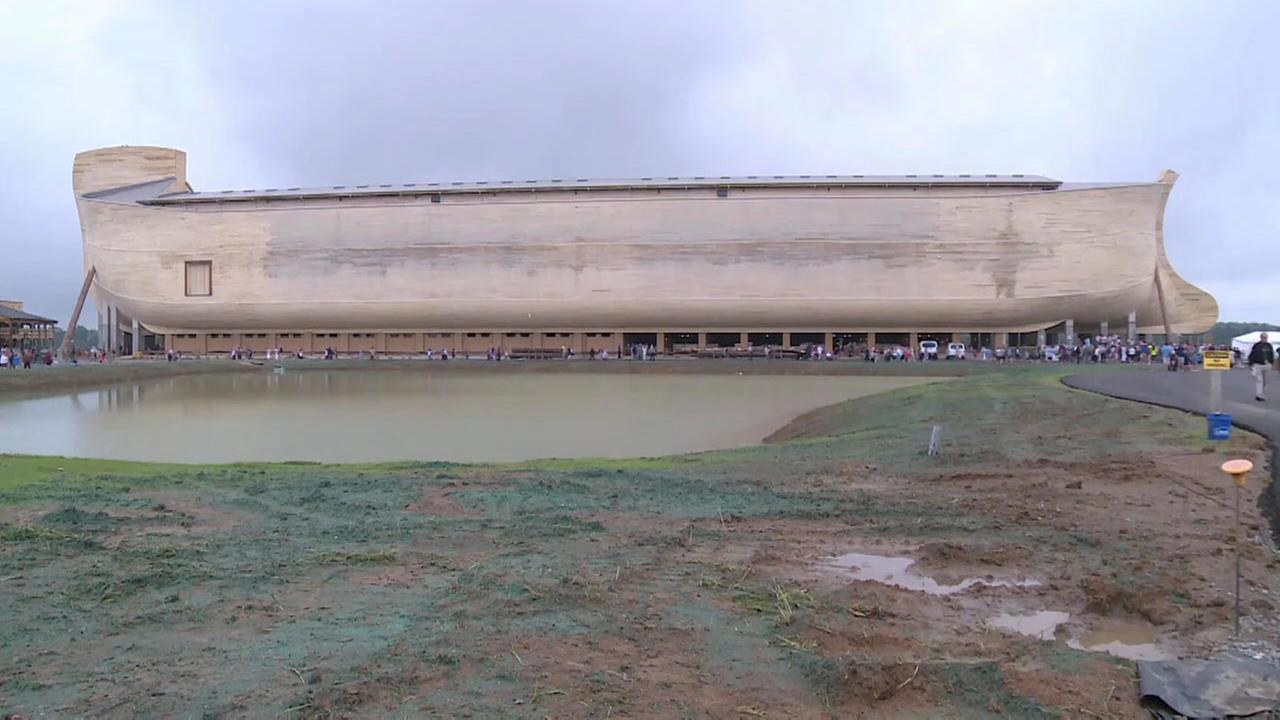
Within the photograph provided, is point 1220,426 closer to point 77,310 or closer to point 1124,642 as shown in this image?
point 1124,642

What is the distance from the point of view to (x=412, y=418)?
25.9 metres

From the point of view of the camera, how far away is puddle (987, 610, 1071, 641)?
5520 mm

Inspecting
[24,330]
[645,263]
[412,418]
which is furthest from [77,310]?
[412,418]

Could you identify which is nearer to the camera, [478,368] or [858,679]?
[858,679]

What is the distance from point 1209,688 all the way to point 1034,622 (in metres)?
1.45

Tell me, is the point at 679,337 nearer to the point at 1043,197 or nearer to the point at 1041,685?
the point at 1043,197

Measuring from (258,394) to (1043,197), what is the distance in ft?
168

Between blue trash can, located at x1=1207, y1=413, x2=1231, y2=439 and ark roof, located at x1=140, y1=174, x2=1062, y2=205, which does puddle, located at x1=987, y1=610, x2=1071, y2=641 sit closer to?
blue trash can, located at x1=1207, y1=413, x2=1231, y2=439

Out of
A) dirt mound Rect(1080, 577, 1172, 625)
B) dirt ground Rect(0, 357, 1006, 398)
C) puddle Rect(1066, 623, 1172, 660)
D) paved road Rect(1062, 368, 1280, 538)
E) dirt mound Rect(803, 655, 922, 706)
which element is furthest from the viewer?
dirt ground Rect(0, 357, 1006, 398)

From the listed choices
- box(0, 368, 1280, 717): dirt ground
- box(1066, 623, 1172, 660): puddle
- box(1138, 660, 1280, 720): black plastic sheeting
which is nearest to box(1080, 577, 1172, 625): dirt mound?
box(0, 368, 1280, 717): dirt ground

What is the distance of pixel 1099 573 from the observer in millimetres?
6520

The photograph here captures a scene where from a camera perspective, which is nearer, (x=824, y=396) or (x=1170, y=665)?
(x=1170, y=665)

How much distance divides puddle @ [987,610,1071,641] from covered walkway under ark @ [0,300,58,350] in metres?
73.2

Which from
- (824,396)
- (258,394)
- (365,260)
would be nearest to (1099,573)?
(824,396)
